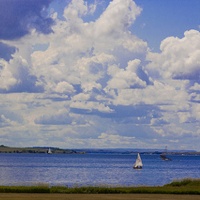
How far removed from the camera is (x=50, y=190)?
56906 millimetres

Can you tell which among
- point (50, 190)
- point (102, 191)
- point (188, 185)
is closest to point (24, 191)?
point (50, 190)

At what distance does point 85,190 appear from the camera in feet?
188

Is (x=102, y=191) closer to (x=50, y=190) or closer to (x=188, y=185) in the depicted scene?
(x=50, y=190)
